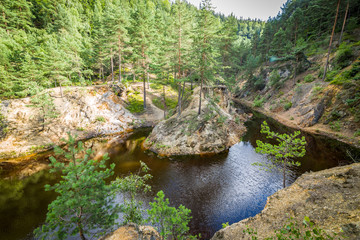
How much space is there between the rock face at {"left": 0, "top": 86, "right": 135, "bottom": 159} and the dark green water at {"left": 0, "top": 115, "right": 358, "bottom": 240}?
853 cm

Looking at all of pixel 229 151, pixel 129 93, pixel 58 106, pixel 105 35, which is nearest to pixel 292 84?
pixel 229 151

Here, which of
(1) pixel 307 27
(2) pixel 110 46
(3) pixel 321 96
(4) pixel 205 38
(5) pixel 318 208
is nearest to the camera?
(5) pixel 318 208

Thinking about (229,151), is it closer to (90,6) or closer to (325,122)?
(325,122)

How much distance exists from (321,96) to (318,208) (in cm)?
3044

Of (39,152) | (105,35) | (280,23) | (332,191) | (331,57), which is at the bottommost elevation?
(39,152)

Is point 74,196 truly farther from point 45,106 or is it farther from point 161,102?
point 161,102

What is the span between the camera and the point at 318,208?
30.4ft

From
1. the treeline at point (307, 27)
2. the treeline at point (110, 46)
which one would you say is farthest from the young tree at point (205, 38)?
the treeline at point (307, 27)

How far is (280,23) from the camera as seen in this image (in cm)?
6469

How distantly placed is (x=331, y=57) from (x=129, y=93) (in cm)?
4895

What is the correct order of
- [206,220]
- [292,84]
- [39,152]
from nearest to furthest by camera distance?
[206,220], [39,152], [292,84]

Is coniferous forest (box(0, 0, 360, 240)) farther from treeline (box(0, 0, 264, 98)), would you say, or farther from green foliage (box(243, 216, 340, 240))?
treeline (box(0, 0, 264, 98))

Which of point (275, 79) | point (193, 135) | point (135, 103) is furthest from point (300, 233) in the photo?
point (275, 79)

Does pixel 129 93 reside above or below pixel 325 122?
above
